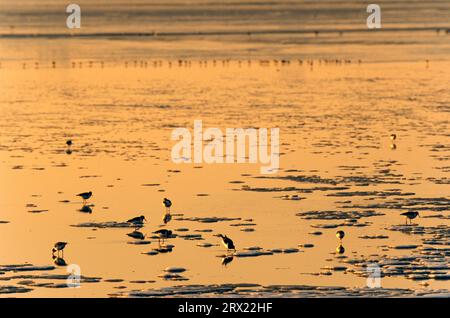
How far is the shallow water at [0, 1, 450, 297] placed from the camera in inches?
872

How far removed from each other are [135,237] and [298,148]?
12419 mm

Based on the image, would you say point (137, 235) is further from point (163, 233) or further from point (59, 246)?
point (59, 246)

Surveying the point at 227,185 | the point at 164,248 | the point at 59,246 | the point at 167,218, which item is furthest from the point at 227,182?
the point at 59,246

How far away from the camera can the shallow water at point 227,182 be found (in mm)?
22141

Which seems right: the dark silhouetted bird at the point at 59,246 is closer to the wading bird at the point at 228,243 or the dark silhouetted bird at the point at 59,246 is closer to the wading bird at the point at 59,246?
the wading bird at the point at 59,246

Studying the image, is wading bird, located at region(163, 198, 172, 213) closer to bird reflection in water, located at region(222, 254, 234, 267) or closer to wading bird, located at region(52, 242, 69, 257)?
wading bird, located at region(52, 242, 69, 257)

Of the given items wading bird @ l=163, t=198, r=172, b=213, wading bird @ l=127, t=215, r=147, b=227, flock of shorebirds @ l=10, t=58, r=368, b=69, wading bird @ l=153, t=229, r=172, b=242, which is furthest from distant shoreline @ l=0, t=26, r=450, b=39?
wading bird @ l=153, t=229, r=172, b=242

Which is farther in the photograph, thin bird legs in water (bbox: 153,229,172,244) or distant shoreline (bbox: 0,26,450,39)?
distant shoreline (bbox: 0,26,450,39)

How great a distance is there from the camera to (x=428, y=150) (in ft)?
118

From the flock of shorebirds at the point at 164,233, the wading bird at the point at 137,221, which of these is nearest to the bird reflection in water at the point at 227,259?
the flock of shorebirds at the point at 164,233

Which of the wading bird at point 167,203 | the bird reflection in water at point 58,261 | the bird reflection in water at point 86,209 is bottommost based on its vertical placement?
the bird reflection in water at point 58,261

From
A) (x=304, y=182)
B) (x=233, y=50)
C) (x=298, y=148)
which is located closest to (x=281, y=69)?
(x=233, y=50)

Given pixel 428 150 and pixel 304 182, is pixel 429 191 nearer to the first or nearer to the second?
pixel 304 182

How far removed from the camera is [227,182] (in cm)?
3136
